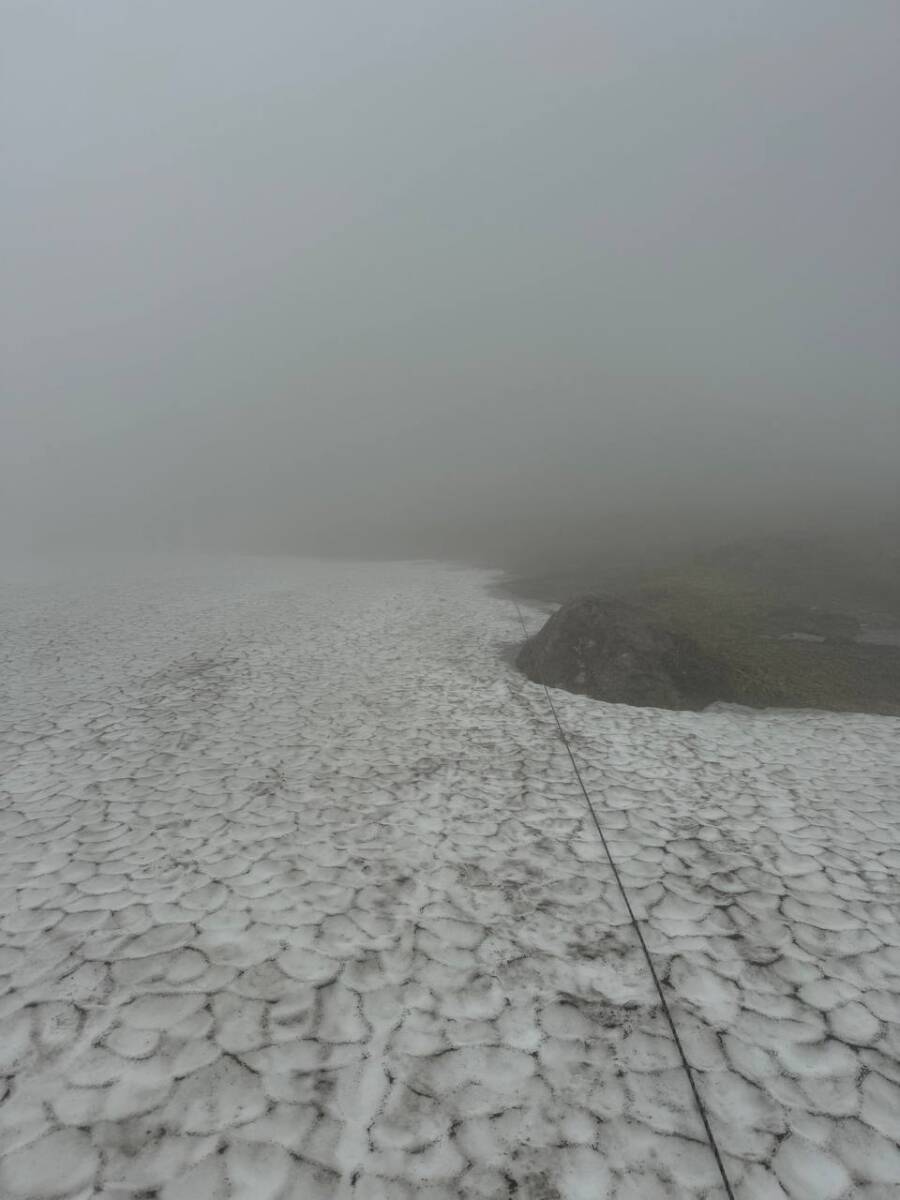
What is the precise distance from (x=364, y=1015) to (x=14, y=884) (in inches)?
148

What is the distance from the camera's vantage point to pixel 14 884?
555cm

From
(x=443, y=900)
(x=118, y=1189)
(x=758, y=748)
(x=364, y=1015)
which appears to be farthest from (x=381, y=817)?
(x=758, y=748)

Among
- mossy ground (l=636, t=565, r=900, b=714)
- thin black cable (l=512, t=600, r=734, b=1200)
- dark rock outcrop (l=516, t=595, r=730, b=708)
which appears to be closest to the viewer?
thin black cable (l=512, t=600, r=734, b=1200)

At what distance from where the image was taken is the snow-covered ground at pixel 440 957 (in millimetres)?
3334

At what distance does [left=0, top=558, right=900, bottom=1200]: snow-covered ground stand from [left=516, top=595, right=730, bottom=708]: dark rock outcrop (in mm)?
1442

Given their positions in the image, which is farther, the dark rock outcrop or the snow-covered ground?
the dark rock outcrop

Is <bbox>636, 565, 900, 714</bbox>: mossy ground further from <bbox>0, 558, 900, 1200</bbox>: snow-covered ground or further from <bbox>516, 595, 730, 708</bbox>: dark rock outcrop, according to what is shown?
<bbox>0, 558, 900, 1200</bbox>: snow-covered ground

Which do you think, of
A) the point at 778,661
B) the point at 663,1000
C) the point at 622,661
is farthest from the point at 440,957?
the point at 778,661

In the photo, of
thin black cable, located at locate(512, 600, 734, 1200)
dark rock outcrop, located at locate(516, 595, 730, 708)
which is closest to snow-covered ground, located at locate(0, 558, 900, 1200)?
thin black cable, located at locate(512, 600, 734, 1200)

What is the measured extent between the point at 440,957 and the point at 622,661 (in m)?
8.18

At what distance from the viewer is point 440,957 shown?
480cm

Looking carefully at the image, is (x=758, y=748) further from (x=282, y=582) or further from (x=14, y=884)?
(x=282, y=582)

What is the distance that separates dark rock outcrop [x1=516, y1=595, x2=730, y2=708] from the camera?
11.5 m

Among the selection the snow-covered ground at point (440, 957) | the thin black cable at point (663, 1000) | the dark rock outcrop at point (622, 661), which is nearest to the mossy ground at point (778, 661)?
the dark rock outcrop at point (622, 661)
